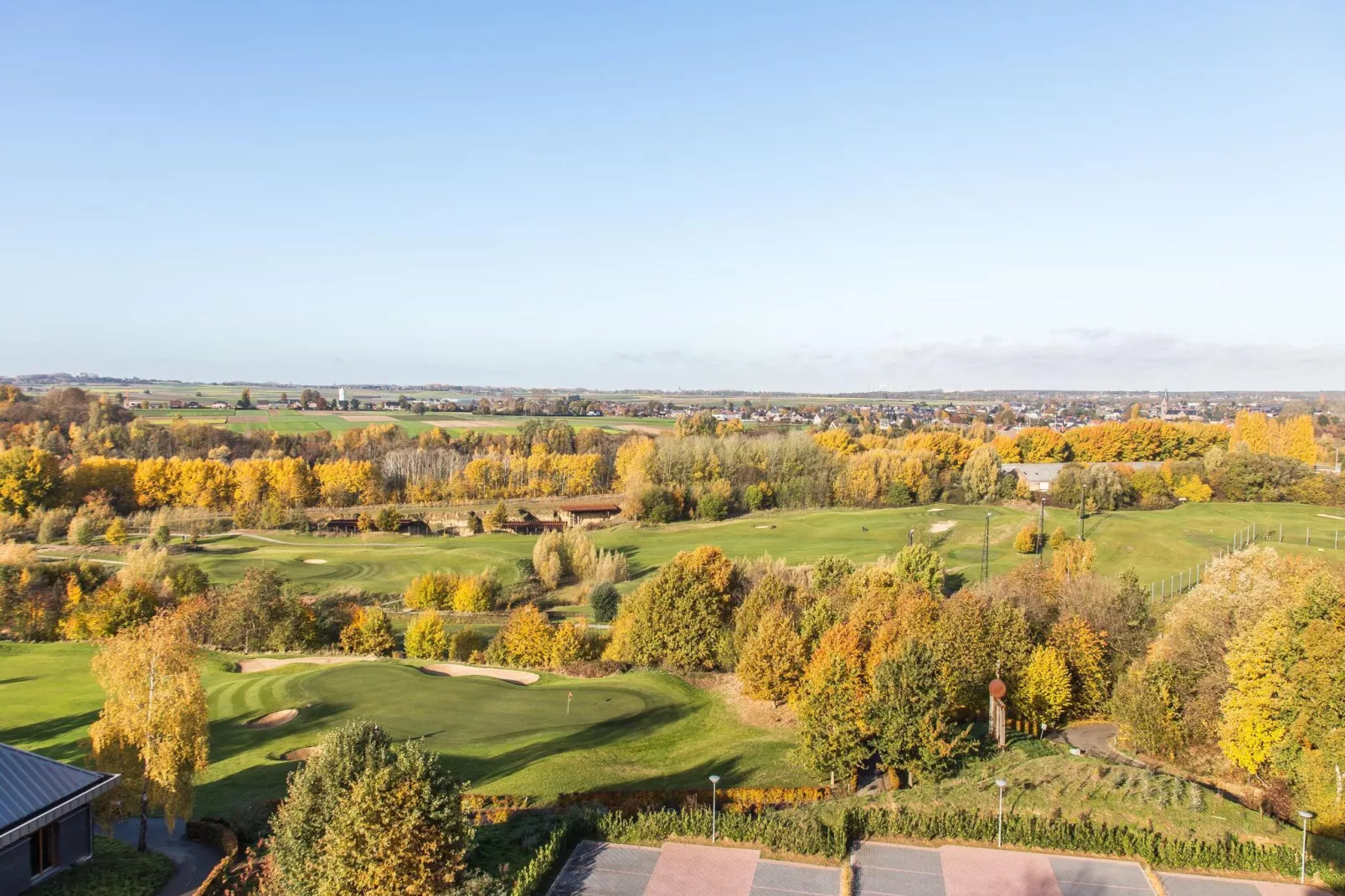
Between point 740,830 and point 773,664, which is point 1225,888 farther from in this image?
point 773,664

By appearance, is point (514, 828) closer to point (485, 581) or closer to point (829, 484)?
point (485, 581)

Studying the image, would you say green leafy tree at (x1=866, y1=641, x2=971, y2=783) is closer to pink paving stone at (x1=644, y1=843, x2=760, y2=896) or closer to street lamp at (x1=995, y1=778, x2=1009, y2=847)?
street lamp at (x1=995, y1=778, x2=1009, y2=847)

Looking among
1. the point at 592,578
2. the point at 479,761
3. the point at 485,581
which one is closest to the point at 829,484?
the point at 592,578

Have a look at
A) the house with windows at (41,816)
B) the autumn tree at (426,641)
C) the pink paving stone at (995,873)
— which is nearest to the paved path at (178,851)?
the house with windows at (41,816)

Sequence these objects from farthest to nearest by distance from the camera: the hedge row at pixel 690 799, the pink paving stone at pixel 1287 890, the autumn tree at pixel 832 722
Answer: the autumn tree at pixel 832 722, the hedge row at pixel 690 799, the pink paving stone at pixel 1287 890

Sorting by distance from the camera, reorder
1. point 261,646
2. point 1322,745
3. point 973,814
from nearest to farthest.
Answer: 1. point 973,814
2. point 1322,745
3. point 261,646

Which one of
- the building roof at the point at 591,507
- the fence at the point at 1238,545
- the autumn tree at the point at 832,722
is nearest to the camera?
the autumn tree at the point at 832,722

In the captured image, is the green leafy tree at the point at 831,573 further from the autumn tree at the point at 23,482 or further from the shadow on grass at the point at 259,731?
the autumn tree at the point at 23,482
